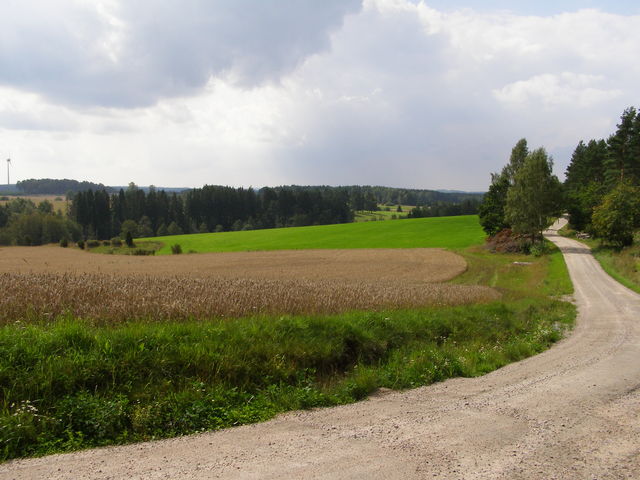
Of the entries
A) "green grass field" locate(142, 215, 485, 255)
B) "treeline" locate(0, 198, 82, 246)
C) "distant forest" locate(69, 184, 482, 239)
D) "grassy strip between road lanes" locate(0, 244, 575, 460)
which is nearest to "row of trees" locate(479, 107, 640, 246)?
"green grass field" locate(142, 215, 485, 255)

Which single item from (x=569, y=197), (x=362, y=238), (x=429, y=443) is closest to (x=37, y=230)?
(x=362, y=238)

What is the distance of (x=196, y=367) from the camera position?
7.80 m

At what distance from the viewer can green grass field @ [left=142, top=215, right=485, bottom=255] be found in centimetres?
7162

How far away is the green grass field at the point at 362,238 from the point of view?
71.6m

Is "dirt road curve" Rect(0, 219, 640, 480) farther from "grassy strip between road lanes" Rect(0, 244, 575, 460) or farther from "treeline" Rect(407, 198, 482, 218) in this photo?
"treeline" Rect(407, 198, 482, 218)

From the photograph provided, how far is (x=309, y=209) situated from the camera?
515 ft

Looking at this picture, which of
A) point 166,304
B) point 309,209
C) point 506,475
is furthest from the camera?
point 309,209

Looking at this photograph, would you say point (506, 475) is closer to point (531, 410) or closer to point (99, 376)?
point (531, 410)

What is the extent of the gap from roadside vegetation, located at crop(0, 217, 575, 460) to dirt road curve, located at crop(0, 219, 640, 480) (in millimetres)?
532

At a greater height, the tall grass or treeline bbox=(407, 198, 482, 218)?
treeline bbox=(407, 198, 482, 218)

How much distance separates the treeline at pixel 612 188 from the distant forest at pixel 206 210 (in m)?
69.9

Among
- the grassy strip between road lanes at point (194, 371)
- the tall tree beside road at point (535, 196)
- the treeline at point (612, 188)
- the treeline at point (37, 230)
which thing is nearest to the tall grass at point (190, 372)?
the grassy strip between road lanes at point (194, 371)

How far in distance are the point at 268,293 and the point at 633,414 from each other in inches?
461

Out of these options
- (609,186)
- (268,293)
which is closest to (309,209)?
(609,186)
